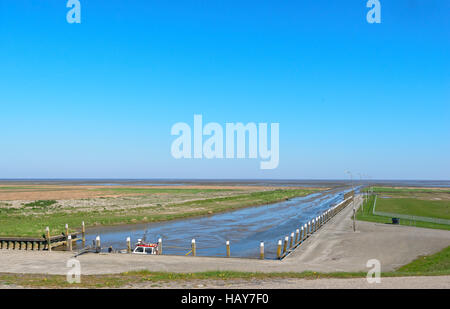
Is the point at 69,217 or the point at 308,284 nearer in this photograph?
the point at 308,284

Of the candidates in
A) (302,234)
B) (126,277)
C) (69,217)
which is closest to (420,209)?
(302,234)

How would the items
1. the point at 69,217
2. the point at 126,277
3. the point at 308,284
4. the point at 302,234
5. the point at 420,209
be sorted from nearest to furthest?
the point at 308,284, the point at 126,277, the point at 302,234, the point at 69,217, the point at 420,209

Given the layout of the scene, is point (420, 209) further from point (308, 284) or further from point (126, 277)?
point (126, 277)

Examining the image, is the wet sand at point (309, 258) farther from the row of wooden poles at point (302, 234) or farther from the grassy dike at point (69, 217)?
the grassy dike at point (69, 217)

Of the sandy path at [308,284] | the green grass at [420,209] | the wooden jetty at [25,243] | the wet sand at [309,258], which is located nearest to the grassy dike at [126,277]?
the sandy path at [308,284]

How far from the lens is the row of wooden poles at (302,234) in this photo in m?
32.9

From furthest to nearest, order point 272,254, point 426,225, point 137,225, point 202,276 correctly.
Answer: point 137,225 → point 426,225 → point 272,254 → point 202,276

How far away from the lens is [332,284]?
1620 centimetres

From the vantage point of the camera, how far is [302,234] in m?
39.2

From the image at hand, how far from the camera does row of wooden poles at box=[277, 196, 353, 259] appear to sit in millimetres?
32938

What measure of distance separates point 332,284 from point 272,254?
18257mm
